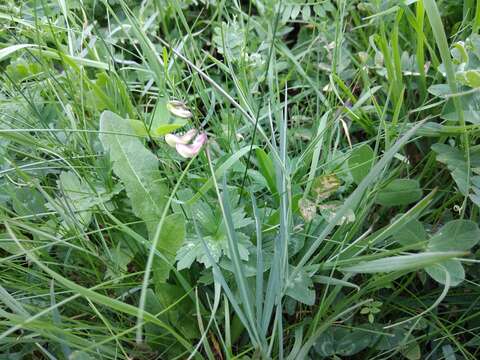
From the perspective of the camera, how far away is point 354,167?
964 mm

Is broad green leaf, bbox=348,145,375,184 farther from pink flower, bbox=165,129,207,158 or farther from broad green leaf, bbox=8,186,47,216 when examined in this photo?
broad green leaf, bbox=8,186,47,216

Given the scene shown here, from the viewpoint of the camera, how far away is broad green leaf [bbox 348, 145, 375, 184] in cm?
101

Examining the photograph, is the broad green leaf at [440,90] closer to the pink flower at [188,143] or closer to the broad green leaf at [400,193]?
the broad green leaf at [400,193]

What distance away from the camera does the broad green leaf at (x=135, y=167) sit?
101 cm

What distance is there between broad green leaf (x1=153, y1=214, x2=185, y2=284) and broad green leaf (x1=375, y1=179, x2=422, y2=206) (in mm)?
393

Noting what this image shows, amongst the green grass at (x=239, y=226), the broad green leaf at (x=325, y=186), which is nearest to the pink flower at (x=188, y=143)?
the green grass at (x=239, y=226)

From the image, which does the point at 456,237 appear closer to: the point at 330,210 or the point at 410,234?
the point at 410,234

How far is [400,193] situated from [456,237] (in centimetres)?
15

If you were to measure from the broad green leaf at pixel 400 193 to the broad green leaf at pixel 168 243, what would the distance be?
393 millimetres

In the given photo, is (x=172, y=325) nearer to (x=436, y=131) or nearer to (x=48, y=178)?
(x=48, y=178)

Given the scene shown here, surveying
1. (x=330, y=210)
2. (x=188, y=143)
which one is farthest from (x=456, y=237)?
(x=188, y=143)

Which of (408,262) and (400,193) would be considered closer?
(408,262)

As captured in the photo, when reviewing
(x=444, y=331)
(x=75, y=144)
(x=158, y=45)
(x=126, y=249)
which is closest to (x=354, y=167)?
(x=444, y=331)

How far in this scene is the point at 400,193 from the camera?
1.02 metres
